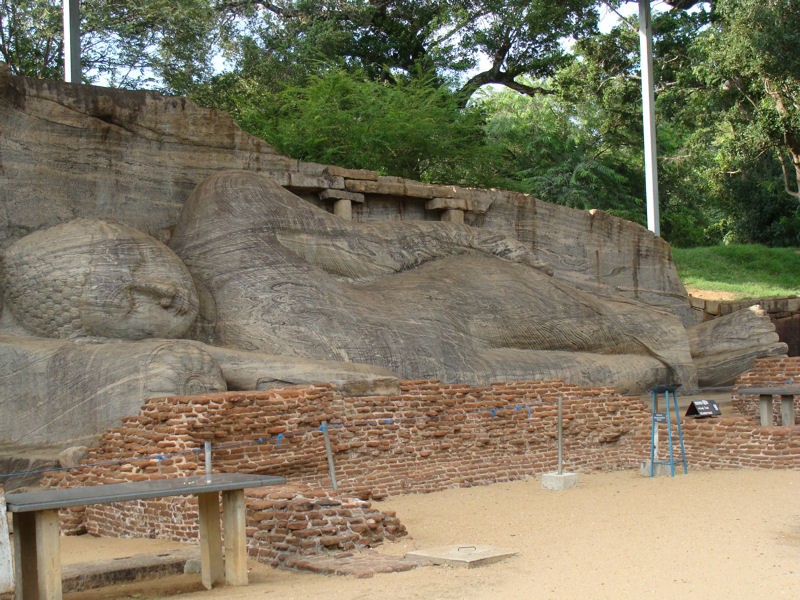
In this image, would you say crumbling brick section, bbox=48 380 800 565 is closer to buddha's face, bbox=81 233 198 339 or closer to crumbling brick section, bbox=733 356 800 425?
buddha's face, bbox=81 233 198 339

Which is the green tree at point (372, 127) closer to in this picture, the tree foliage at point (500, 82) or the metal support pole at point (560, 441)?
the tree foliage at point (500, 82)

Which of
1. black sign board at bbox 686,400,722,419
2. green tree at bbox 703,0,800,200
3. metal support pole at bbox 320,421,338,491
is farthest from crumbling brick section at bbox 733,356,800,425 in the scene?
green tree at bbox 703,0,800,200

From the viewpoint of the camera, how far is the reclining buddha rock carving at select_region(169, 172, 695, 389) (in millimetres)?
8750

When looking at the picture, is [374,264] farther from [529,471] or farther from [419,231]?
[529,471]

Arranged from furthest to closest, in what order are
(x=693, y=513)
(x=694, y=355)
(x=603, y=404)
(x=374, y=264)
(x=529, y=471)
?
1. (x=694, y=355)
2. (x=374, y=264)
3. (x=603, y=404)
4. (x=529, y=471)
5. (x=693, y=513)

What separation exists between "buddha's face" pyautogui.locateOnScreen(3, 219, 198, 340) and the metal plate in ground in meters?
3.59

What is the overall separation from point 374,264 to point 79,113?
10.3 feet

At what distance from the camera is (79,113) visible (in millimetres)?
9422

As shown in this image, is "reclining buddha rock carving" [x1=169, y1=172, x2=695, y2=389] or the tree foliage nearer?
"reclining buddha rock carving" [x1=169, y1=172, x2=695, y2=389]

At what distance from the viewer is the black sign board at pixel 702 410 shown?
9.25 m

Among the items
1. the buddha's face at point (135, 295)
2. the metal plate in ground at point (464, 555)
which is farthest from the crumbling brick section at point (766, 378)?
the metal plate in ground at point (464, 555)

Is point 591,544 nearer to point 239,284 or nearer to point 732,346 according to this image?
point 239,284

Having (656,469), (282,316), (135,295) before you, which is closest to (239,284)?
(282,316)

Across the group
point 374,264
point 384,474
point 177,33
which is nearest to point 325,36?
point 177,33
